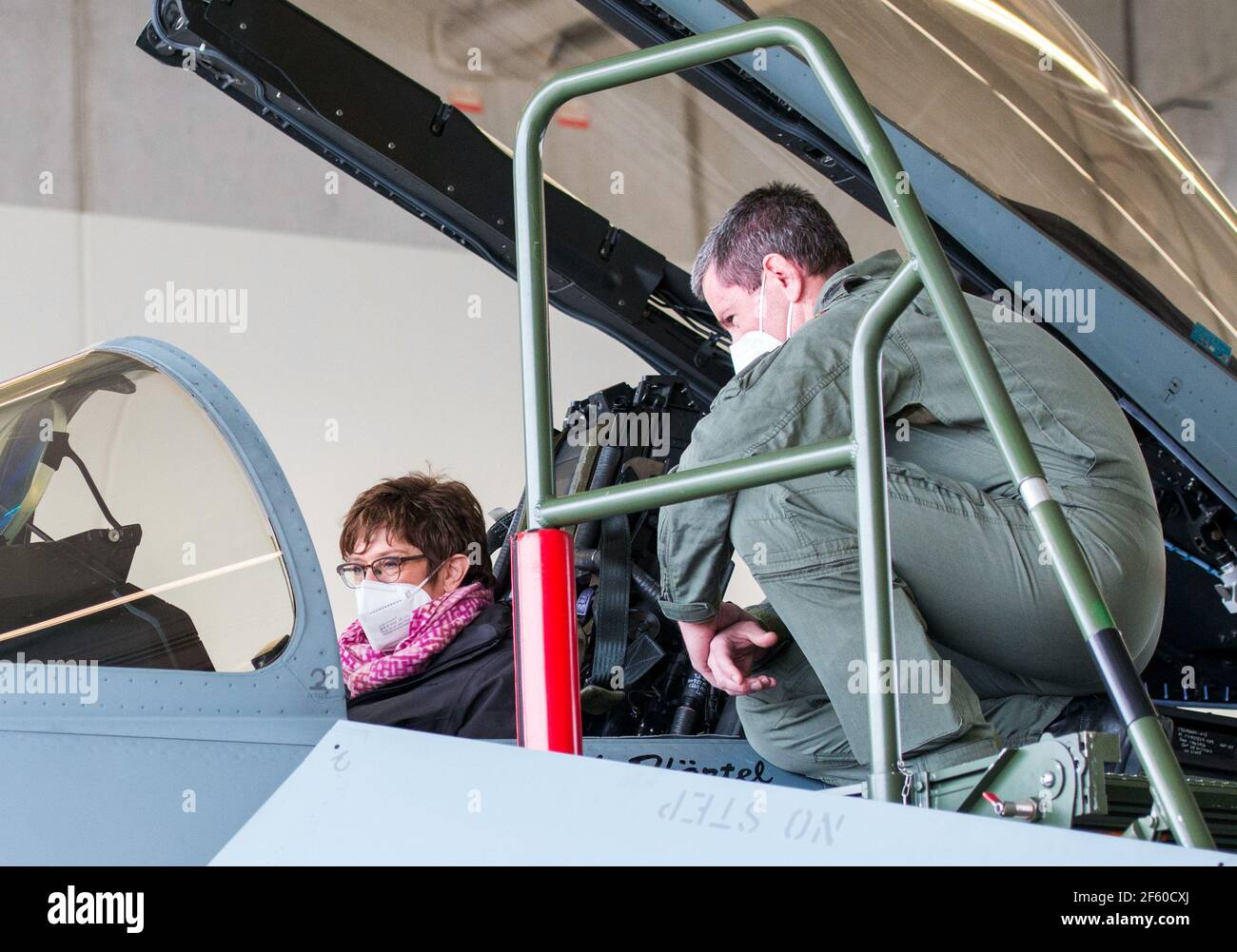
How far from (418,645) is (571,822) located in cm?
148

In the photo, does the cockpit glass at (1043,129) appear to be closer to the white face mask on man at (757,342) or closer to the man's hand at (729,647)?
the white face mask on man at (757,342)

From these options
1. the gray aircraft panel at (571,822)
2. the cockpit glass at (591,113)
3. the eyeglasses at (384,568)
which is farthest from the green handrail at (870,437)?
the cockpit glass at (591,113)

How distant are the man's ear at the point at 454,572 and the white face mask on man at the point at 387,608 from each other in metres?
0.06

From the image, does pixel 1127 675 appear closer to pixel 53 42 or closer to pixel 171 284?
pixel 171 284

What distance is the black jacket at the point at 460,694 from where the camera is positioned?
8.72ft

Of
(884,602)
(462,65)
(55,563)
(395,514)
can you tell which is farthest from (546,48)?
(884,602)

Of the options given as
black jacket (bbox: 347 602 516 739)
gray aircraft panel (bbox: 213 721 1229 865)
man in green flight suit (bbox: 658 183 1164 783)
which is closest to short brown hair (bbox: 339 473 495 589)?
black jacket (bbox: 347 602 516 739)

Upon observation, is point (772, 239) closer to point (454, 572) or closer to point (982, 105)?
point (982, 105)

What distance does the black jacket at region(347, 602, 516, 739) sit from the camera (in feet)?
8.72

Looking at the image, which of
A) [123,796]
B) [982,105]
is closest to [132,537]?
[123,796]

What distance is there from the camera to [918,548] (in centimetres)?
203

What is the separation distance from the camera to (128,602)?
2139 millimetres

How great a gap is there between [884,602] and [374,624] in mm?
1597
